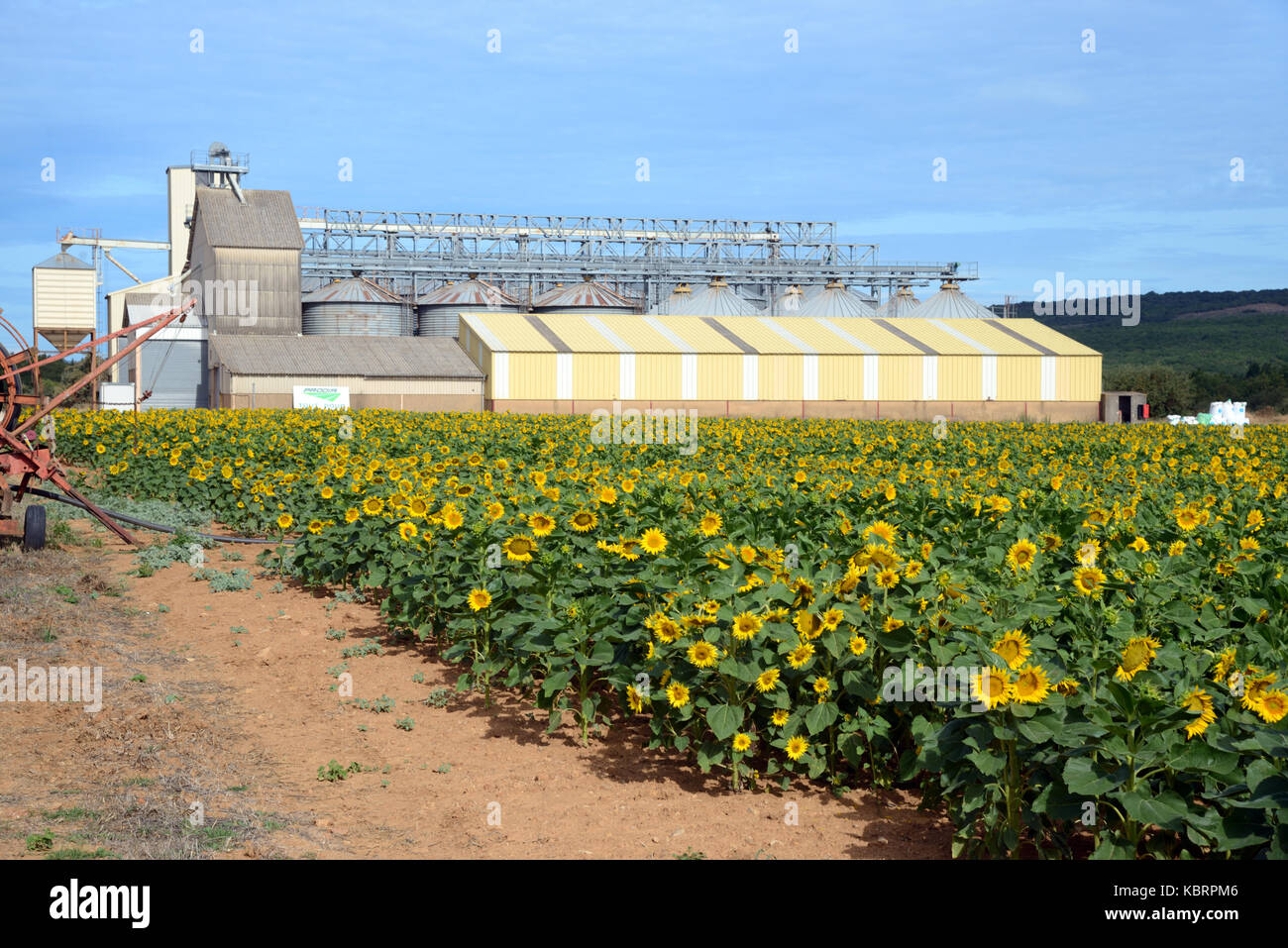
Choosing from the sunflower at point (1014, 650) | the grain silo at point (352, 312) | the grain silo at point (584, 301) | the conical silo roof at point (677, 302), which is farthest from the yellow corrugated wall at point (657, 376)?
the sunflower at point (1014, 650)

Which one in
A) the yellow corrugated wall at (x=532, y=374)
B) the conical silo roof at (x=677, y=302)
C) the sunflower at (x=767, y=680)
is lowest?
the sunflower at (x=767, y=680)

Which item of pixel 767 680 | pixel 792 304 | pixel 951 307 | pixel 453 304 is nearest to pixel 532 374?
pixel 453 304

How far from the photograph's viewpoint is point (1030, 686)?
4086mm

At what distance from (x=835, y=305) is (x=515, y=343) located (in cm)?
2032

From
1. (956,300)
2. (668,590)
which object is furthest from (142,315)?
(668,590)

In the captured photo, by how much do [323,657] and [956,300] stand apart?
56030 millimetres

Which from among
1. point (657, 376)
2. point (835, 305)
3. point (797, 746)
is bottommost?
point (797, 746)

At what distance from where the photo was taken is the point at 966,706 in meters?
4.52

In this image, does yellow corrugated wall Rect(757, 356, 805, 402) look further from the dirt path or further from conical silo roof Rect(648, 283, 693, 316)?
the dirt path

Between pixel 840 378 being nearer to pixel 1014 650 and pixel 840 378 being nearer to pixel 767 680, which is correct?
pixel 767 680

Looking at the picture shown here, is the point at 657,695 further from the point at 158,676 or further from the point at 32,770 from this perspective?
the point at 158,676

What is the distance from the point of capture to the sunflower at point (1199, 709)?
12.6ft

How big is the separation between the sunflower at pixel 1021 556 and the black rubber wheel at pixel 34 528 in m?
11.0

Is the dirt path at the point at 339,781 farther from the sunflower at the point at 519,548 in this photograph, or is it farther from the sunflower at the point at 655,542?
the sunflower at the point at 655,542
